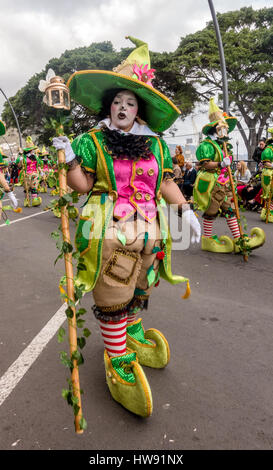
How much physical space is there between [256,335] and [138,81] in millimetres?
2214

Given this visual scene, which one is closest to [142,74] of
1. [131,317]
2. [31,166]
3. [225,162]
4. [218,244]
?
[131,317]

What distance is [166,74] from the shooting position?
2028 cm

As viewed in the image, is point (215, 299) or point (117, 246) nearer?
point (117, 246)

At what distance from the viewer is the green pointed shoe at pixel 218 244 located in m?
5.86

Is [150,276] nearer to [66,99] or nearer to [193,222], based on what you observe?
[193,222]

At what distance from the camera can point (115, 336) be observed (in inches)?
85.7

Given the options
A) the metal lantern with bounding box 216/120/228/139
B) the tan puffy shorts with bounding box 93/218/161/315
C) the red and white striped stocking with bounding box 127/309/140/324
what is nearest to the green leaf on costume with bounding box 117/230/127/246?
the tan puffy shorts with bounding box 93/218/161/315

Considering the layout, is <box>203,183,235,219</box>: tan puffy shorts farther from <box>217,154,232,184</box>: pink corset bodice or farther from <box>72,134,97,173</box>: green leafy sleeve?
<box>72,134,97,173</box>: green leafy sleeve

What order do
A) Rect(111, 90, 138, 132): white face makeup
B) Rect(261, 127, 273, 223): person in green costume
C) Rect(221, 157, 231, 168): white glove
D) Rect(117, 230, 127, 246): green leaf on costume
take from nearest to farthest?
Rect(117, 230, 127, 246): green leaf on costume < Rect(111, 90, 138, 132): white face makeup < Rect(221, 157, 231, 168): white glove < Rect(261, 127, 273, 223): person in green costume

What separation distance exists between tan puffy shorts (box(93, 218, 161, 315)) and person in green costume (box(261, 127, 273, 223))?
20.5ft

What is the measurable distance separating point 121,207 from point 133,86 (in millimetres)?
742

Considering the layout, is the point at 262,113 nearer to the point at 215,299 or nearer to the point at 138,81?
the point at 215,299

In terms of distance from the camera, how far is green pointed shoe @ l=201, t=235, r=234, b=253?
231 inches
